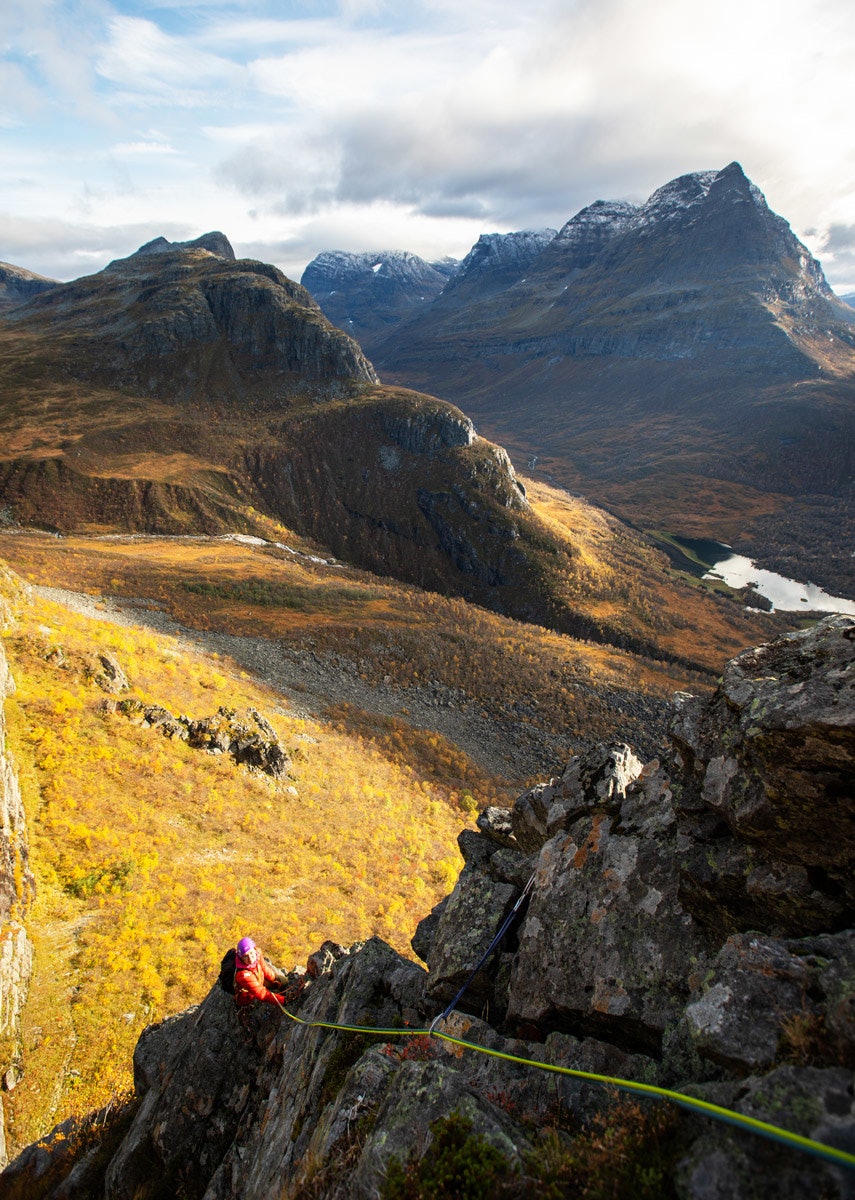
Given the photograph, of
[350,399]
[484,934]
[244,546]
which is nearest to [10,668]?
[484,934]

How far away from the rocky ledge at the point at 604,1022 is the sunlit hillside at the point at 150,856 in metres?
2.21

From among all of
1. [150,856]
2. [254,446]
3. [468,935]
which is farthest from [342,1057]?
[254,446]

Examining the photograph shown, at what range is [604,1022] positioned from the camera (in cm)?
645

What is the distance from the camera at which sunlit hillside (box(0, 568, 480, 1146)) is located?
10273mm

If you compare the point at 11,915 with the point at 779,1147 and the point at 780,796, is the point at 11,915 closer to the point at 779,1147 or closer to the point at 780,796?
the point at 779,1147

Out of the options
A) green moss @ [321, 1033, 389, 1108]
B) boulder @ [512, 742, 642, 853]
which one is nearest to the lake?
boulder @ [512, 742, 642, 853]

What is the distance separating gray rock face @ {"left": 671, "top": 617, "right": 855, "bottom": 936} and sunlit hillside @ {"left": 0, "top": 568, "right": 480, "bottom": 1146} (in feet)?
35.6

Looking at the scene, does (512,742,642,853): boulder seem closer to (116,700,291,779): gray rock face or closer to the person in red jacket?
the person in red jacket

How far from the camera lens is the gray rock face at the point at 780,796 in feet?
17.6

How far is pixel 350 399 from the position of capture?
117m

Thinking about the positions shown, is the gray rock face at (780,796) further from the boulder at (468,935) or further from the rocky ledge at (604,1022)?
the boulder at (468,935)

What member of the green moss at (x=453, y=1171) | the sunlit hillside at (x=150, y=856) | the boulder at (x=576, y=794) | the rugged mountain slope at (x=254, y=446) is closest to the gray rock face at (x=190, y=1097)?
the sunlit hillside at (x=150, y=856)

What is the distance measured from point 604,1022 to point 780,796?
3542 millimetres

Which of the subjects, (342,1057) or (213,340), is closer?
(342,1057)
